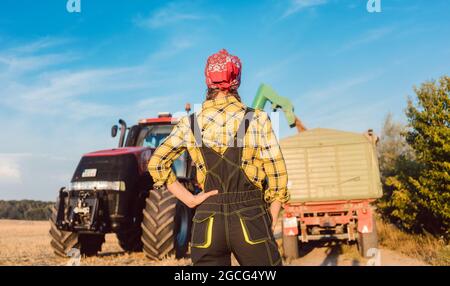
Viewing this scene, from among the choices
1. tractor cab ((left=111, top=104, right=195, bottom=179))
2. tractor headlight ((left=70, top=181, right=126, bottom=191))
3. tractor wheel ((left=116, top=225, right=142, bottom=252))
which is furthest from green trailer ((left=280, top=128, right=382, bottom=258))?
tractor headlight ((left=70, top=181, right=126, bottom=191))

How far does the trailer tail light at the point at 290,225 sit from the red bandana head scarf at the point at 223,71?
7.61 m

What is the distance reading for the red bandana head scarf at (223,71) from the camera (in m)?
2.35

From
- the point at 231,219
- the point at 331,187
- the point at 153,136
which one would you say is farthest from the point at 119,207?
the point at 231,219

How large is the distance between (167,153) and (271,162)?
0.60 metres

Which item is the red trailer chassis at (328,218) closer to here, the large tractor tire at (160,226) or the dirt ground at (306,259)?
the dirt ground at (306,259)

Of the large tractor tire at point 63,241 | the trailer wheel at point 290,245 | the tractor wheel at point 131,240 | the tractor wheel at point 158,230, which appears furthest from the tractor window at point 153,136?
the trailer wheel at point 290,245

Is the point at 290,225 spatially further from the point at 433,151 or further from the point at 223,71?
the point at 223,71

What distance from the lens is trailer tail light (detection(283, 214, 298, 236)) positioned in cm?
954

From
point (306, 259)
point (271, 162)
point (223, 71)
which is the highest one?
point (223, 71)

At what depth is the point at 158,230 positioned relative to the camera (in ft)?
25.6

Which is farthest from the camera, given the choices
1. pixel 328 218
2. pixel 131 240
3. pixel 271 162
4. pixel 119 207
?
pixel 131 240

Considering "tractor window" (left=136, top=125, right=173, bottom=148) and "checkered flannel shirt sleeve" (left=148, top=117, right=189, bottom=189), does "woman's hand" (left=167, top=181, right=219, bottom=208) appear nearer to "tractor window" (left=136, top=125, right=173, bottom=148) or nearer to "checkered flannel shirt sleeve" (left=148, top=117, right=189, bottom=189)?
"checkered flannel shirt sleeve" (left=148, top=117, right=189, bottom=189)

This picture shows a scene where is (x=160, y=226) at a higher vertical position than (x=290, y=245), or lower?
higher
